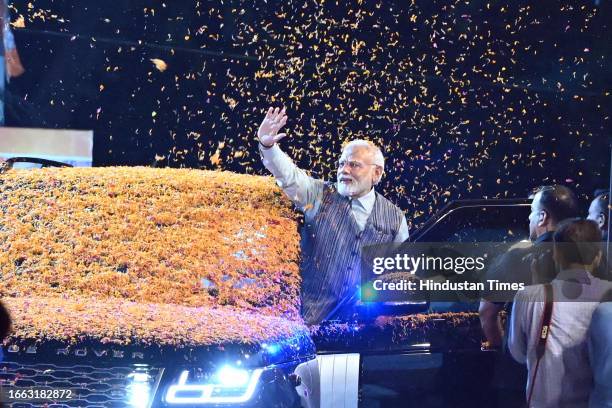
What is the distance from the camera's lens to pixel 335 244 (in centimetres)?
384

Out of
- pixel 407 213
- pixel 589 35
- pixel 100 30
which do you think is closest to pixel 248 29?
pixel 100 30

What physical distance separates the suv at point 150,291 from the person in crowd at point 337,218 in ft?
0.48

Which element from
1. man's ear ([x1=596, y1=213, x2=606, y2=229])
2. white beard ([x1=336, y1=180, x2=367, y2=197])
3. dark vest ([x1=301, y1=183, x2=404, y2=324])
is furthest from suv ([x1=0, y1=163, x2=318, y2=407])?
man's ear ([x1=596, y1=213, x2=606, y2=229])

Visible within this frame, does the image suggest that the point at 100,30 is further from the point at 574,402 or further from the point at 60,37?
the point at 574,402

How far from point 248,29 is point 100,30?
0.95m

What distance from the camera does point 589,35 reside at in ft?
17.1

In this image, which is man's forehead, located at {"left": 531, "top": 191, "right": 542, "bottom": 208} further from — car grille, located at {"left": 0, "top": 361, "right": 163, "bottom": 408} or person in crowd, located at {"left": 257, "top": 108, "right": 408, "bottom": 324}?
car grille, located at {"left": 0, "top": 361, "right": 163, "bottom": 408}

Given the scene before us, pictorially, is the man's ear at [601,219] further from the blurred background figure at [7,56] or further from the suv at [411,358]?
the blurred background figure at [7,56]

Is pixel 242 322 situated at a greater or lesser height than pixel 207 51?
lesser

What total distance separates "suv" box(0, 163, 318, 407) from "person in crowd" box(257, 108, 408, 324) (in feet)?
0.48

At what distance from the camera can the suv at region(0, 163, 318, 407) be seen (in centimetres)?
246

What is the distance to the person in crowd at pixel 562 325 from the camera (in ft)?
10.3

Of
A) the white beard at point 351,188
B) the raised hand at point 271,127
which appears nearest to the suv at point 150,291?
the white beard at point 351,188

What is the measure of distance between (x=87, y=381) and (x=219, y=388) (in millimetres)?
443
